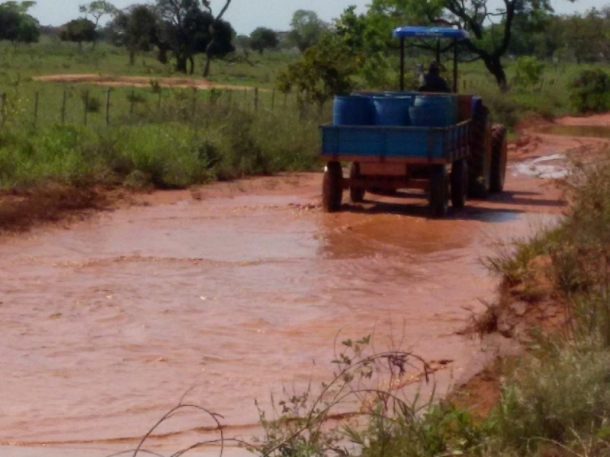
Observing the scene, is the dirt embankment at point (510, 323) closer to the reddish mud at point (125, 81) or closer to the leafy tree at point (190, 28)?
the reddish mud at point (125, 81)

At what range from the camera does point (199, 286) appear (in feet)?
36.0

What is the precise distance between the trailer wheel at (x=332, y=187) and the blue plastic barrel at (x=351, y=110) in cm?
62

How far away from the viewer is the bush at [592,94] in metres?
43.2

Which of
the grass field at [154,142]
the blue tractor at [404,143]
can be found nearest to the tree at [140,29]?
the grass field at [154,142]

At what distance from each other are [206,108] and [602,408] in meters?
18.0

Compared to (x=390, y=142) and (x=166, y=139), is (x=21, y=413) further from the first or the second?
(x=166, y=139)

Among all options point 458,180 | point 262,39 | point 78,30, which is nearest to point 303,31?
point 262,39

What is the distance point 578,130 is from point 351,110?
21.7 metres

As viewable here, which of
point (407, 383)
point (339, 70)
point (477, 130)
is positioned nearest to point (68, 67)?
point (339, 70)

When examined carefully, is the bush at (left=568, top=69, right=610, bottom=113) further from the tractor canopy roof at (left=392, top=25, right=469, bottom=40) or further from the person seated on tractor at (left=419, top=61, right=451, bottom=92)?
the tractor canopy roof at (left=392, top=25, right=469, bottom=40)

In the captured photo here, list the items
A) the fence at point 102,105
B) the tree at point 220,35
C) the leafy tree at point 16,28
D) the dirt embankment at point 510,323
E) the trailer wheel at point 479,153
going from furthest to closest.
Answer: the leafy tree at point 16,28
the tree at point 220,35
the fence at point 102,105
the trailer wheel at point 479,153
the dirt embankment at point 510,323

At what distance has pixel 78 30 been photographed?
82875mm

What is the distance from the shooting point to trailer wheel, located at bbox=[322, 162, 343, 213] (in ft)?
50.0

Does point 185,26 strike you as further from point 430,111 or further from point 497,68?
point 430,111
